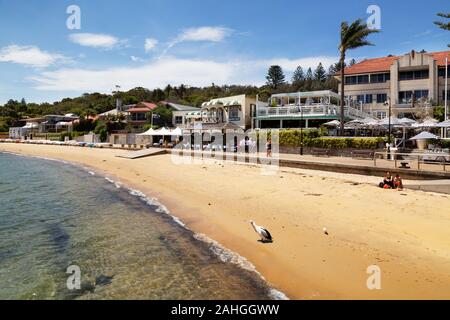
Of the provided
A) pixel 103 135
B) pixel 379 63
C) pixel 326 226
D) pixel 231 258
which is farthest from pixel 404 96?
pixel 103 135

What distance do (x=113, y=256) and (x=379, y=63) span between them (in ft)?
166

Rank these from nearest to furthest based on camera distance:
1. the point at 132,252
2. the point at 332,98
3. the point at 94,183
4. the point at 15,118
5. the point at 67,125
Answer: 1. the point at 132,252
2. the point at 94,183
3. the point at 332,98
4. the point at 67,125
5. the point at 15,118

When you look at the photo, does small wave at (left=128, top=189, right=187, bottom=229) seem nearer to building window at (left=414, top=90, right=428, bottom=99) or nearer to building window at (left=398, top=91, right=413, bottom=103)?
building window at (left=398, top=91, right=413, bottom=103)

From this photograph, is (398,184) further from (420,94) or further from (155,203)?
(420,94)

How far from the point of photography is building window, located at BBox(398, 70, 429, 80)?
148 ft

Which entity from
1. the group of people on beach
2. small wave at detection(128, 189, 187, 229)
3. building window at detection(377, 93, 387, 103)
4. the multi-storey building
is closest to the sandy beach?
small wave at detection(128, 189, 187, 229)

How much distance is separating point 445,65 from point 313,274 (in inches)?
1788

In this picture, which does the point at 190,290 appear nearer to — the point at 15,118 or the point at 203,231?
the point at 203,231

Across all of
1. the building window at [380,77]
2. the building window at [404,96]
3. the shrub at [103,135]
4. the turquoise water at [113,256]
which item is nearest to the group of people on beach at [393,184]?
the turquoise water at [113,256]

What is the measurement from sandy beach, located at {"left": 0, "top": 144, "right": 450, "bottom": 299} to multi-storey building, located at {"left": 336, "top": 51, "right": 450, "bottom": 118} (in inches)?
1105

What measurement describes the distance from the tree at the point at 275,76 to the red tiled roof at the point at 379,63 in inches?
2570
